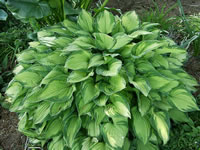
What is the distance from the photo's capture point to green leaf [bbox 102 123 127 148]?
1425 mm

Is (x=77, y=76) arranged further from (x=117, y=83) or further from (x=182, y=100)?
(x=182, y=100)

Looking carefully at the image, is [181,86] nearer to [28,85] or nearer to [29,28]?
[28,85]

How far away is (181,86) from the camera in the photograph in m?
1.65

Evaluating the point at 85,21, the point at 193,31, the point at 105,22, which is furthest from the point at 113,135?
the point at 193,31

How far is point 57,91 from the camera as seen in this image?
59.8 inches

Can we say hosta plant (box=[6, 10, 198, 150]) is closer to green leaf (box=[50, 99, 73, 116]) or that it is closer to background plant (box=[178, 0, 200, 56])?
green leaf (box=[50, 99, 73, 116])

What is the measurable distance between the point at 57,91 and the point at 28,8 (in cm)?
122

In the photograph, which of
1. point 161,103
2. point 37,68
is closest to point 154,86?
point 161,103

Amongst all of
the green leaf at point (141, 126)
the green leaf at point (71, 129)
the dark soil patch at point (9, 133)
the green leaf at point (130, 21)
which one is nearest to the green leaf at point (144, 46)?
the green leaf at point (130, 21)

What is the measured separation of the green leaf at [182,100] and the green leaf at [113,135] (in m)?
0.48

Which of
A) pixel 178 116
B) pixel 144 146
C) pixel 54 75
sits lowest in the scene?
pixel 144 146

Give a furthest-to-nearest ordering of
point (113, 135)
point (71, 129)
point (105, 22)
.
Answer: point (105, 22) < point (71, 129) < point (113, 135)

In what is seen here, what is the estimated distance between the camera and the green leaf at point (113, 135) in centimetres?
142

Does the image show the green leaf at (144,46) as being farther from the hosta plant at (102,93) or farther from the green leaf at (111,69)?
the green leaf at (111,69)
